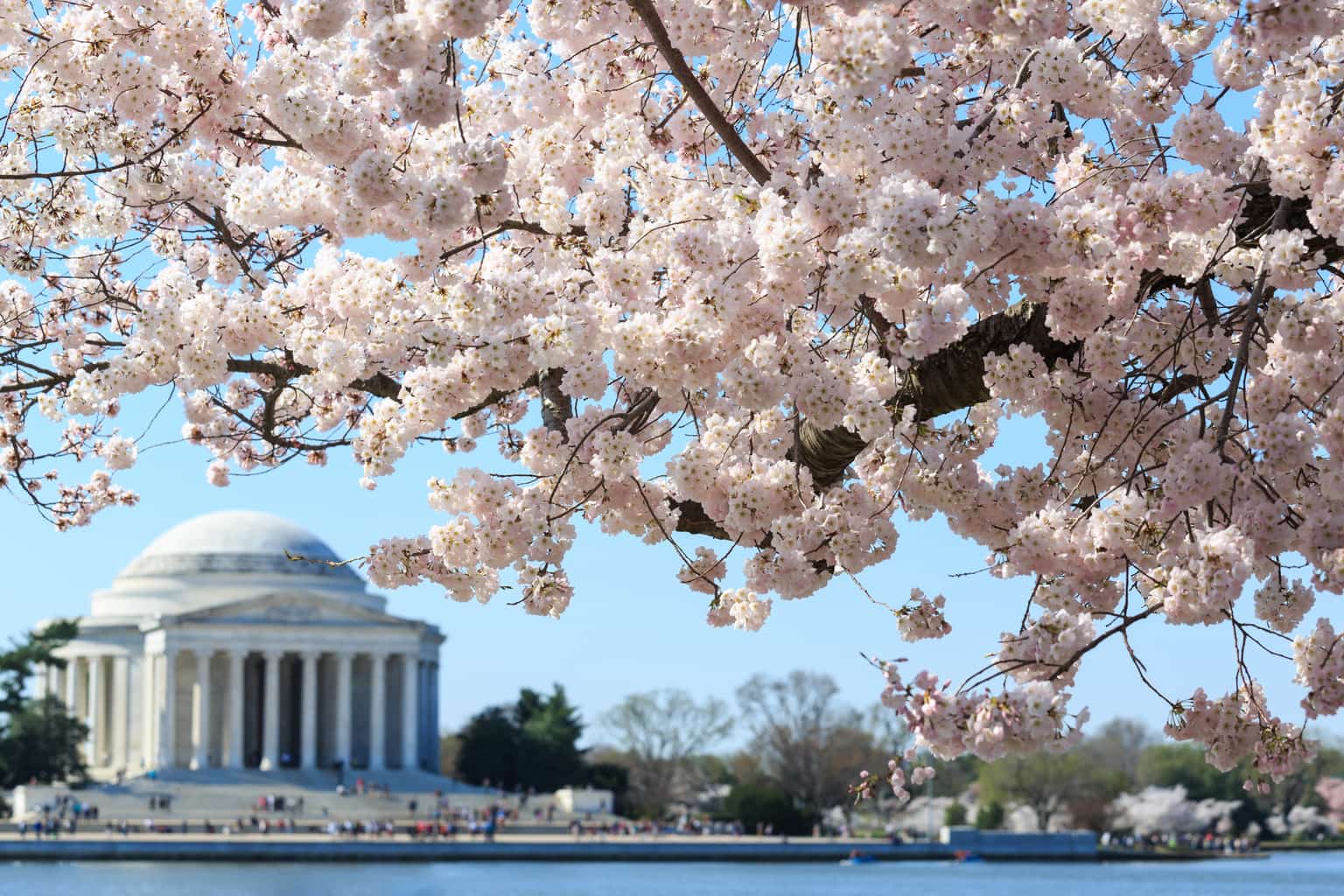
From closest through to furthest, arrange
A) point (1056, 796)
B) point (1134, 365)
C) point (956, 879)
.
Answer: point (1134, 365) → point (956, 879) → point (1056, 796)

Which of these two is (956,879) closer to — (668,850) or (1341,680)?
(668,850)

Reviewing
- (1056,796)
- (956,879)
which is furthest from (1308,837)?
(956,879)

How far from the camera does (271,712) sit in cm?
8731

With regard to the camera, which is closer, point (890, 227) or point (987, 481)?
point (890, 227)

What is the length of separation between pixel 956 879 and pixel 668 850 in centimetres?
910

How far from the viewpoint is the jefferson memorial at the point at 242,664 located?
85.5m

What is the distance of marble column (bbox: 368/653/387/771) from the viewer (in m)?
86.6

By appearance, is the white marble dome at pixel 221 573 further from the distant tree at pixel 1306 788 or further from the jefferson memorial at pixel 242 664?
the distant tree at pixel 1306 788

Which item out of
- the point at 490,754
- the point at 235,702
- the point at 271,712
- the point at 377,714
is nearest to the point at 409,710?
the point at 377,714

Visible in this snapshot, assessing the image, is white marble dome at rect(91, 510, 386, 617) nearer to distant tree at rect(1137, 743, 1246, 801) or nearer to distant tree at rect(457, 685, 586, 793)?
distant tree at rect(457, 685, 586, 793)

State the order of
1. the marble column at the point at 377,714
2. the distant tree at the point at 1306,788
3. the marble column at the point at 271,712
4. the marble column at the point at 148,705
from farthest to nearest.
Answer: the distant tree at the point at 1306,788 < the marble column at the point at 377,714 < the marble column at the point at 271,712 < the marble column at the point at 148,705

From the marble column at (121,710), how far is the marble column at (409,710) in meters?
11.9

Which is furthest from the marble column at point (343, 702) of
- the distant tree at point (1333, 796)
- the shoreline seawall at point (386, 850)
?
the distant tree at point (1333, 796)

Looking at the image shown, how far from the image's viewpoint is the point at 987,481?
7.49 m
